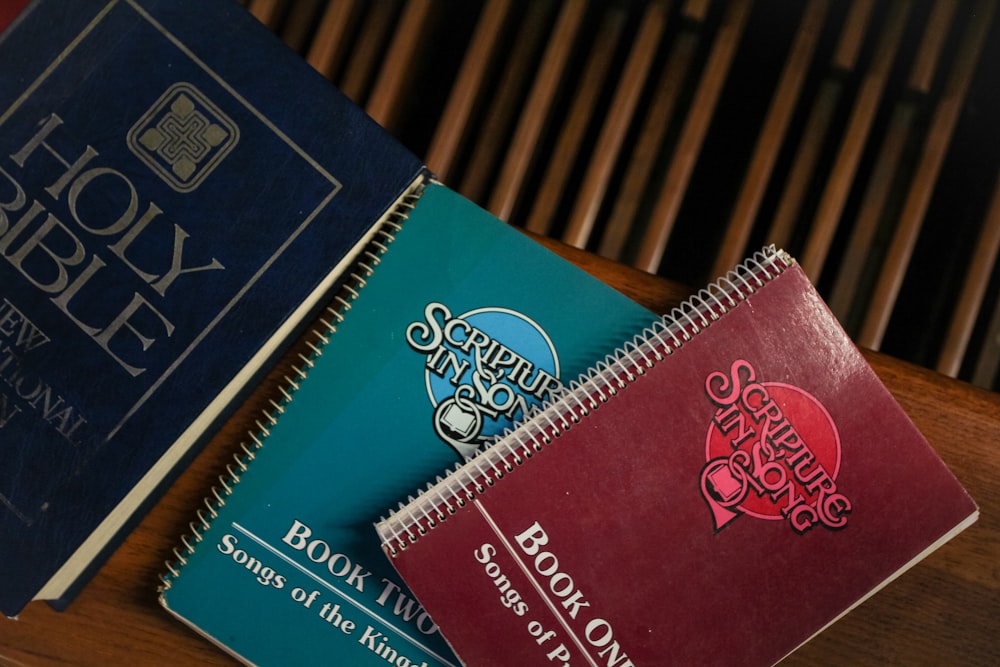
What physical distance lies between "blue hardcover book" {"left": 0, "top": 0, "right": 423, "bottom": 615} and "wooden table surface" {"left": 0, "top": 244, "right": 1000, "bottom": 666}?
27mm

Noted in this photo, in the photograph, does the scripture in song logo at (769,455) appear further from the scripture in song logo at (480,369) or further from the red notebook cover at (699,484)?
the scripture in song logo at (480,369)

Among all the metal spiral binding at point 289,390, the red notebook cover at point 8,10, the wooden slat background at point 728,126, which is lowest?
the metal spiral binding at point 289,390

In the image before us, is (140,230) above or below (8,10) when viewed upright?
below

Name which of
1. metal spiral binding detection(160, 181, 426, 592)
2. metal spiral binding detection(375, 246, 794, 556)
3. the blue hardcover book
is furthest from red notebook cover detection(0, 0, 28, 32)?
metal spiral binding detection(375, 246, 794, 556)

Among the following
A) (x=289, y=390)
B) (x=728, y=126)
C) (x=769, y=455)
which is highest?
(x=728, y=126)

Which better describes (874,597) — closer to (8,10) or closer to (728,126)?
(728,126)

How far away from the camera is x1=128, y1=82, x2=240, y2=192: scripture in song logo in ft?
1.77

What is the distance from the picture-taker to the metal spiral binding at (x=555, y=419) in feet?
1.74

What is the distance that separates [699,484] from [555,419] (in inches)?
4.0

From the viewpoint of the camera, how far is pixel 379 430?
55 centimetres

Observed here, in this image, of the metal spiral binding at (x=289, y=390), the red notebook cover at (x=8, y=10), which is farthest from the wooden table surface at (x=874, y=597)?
the red notebook cover at (x=8, y=10)

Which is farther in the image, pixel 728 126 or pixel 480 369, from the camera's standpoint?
pixel 728 126

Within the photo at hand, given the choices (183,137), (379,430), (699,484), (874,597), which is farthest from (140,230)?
(874,597)

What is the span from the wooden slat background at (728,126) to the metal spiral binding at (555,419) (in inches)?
3.5
